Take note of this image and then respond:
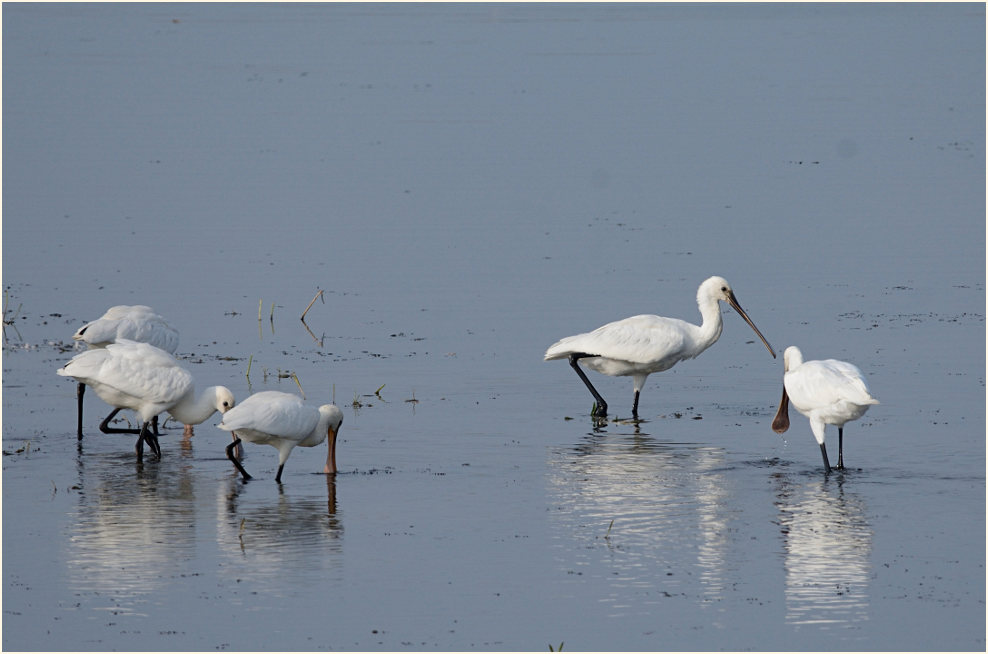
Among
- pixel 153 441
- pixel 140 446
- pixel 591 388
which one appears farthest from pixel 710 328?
pixel 140 446

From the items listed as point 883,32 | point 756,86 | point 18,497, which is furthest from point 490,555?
point 883,32

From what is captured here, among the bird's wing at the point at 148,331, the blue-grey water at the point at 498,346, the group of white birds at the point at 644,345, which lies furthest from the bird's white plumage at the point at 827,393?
the bird's wing at the point at 148,331

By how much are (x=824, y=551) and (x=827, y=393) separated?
2173 millimetres

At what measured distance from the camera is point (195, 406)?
39.0ft

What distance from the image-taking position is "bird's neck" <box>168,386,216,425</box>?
38.9 ft

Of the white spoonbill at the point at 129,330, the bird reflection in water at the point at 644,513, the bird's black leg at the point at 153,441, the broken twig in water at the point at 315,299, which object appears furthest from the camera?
the broken twig in water at the point at 315,299

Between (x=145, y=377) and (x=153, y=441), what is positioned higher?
(x=145, y=377)

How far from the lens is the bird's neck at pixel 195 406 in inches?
467

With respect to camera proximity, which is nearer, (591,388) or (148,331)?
(148,331)

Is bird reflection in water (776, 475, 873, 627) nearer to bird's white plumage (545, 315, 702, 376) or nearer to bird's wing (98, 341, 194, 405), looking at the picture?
bird's white plumage (545, 315, 702, 376)

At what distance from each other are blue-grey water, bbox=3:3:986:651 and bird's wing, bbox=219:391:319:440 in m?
0.39

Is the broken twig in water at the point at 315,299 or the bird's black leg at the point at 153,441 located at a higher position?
the broken twig in water at the point at 315,299

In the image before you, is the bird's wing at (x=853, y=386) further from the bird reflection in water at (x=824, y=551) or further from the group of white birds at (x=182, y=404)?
the group of white birds at (x=182, y=404)

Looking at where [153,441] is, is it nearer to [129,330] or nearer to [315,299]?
[129,330]
